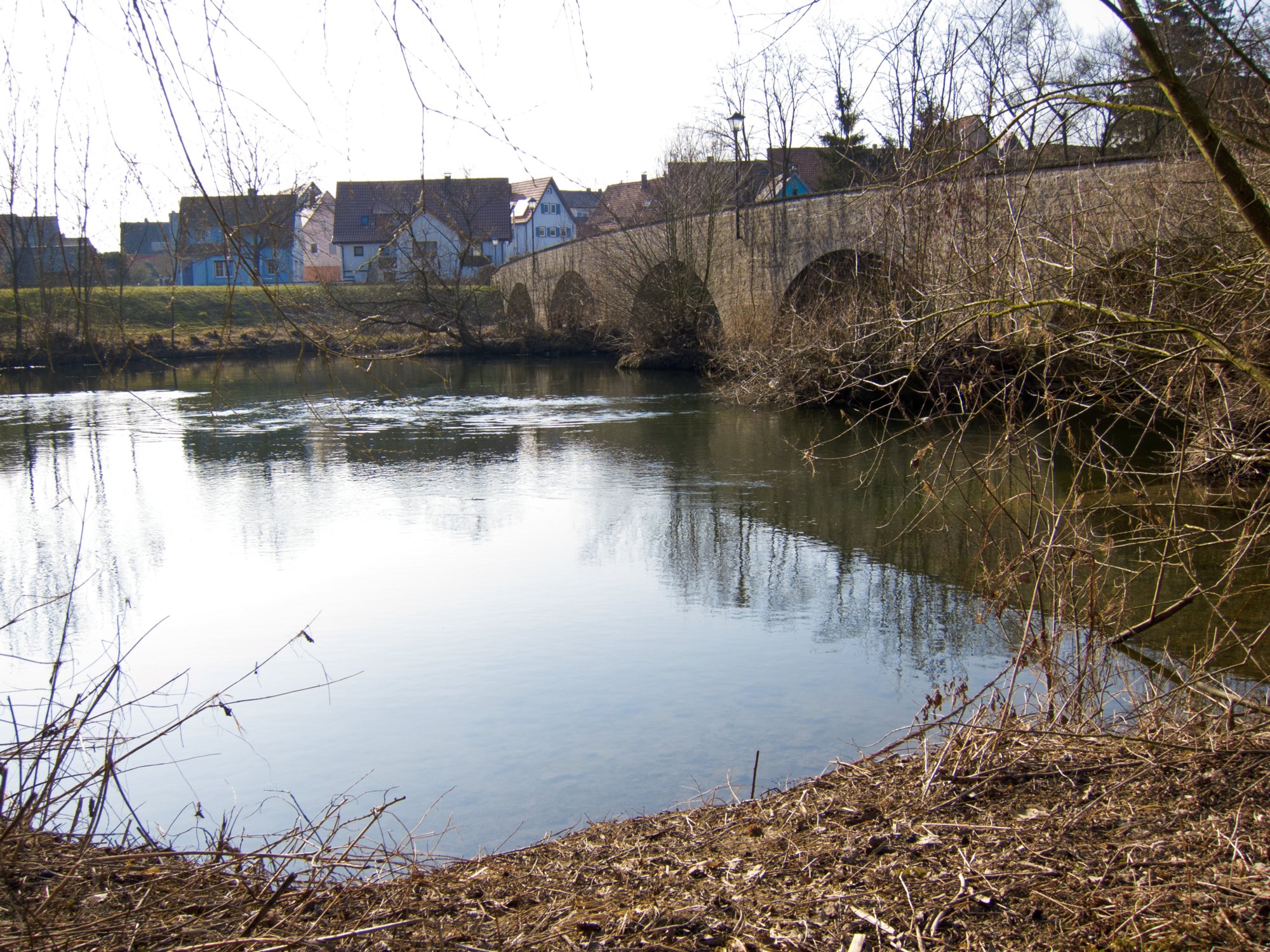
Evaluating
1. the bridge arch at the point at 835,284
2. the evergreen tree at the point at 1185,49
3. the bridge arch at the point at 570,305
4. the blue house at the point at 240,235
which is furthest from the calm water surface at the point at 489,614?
the bridge arch at the point at 570,305

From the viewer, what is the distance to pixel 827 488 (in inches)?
421

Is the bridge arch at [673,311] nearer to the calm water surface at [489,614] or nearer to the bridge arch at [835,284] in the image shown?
the bridge arch at [835,284]

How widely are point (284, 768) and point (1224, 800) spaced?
3.75 m

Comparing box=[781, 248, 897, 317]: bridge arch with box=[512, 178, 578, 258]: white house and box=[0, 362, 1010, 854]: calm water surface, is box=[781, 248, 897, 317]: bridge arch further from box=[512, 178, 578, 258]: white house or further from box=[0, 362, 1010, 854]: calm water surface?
box=[512, 178, 578, 258]: white house

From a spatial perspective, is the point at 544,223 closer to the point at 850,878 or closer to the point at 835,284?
the point at 835,284

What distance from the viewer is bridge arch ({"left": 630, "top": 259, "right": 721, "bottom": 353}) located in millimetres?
24688

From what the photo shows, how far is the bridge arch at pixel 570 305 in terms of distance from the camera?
32.3 metres

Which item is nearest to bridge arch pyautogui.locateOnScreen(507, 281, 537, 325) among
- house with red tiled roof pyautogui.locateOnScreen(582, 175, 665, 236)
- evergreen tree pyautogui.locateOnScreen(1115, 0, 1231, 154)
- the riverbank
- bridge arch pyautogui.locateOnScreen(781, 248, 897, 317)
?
house with red tiled roof pyautogui.locateOnScreen(582, 175, 665, 236)

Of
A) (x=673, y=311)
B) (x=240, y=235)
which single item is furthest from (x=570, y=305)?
(x=240, y=235)

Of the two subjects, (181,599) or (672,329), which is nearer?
(181,599)

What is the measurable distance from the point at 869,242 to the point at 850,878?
1506 centimetres

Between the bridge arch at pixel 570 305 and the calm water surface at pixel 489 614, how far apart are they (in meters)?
18.7

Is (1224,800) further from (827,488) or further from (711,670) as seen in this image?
(827,488)

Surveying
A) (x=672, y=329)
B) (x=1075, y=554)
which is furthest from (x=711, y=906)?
(x=672, y=329)
